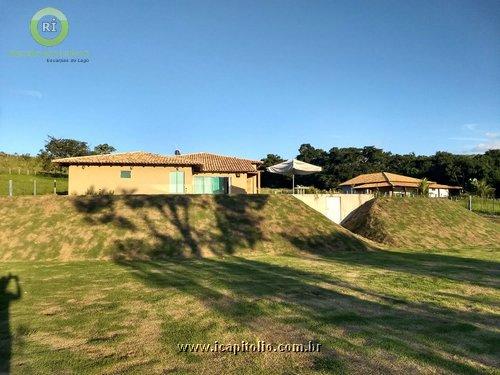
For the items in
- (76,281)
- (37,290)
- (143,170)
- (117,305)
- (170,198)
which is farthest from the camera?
(143,170)

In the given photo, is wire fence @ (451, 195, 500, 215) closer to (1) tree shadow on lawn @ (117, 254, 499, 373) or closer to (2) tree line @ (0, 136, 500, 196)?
(2) tree line @ (0, 136, 500, 196)

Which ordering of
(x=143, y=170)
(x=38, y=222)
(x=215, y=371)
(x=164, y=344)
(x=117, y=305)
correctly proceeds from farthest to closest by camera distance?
(x=143, y=170), (x=38, y=222), (x=117, y=305), (x=164, y=344), (x=215, y=371)

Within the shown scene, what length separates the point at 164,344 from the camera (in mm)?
5590

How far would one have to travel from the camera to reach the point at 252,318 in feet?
22.4

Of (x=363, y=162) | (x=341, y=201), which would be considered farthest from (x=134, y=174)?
(x=363, y=162)

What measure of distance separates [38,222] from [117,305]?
11.3 metres

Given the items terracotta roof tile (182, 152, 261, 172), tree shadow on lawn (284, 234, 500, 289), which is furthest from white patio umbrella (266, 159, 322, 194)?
tree shadow on lawn (284, 234, 500, 289)

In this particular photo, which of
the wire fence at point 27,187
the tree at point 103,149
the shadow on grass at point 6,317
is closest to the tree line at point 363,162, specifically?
the tree at point 103,149

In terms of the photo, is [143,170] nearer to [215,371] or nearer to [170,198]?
[170,198]

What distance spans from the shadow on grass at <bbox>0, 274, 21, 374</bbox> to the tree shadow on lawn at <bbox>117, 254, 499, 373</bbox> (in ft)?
7.94

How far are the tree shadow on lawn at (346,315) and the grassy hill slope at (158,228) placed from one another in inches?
192

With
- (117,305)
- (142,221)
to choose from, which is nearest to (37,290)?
(117,305)

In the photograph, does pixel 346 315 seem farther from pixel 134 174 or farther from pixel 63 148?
pixel 63 148

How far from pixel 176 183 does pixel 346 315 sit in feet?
72.2
